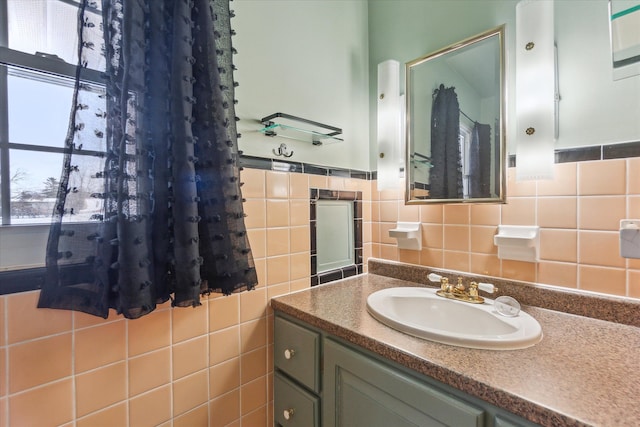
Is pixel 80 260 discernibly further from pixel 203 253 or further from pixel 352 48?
pixel 352 48

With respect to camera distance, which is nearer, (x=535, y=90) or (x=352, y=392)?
(x=352, y=392)

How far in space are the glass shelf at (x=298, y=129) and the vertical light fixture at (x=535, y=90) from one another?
0.71 metres

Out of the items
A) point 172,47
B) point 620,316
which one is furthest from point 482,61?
point 172,47

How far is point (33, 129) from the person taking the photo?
0.67m

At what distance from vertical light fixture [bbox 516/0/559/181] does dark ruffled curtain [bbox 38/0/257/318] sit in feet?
3.30

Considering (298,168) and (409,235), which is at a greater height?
(298,168)

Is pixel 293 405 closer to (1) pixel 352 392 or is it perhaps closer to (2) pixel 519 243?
(1) pixel 352 392

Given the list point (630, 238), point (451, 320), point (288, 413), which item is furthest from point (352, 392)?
point (630, 238)

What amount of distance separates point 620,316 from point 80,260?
1516mm

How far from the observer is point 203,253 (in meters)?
0.81

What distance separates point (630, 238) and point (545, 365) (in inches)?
20.8

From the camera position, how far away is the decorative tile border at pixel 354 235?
1.27 meters

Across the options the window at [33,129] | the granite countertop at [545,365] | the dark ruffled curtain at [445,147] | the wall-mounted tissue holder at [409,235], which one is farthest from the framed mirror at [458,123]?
the window at [33,129]

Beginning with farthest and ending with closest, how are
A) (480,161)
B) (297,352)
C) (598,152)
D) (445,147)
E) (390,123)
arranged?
(390,123), (445,147), (480,161), (297,352), (598,152)
